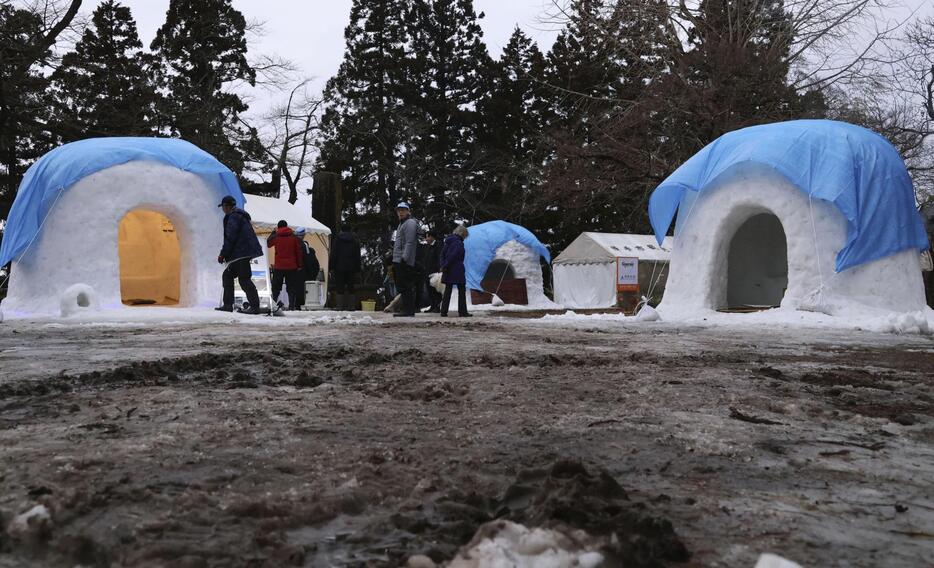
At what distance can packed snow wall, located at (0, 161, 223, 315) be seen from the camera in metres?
12.3

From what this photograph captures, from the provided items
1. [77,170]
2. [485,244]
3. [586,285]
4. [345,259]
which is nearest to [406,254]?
[345,259]

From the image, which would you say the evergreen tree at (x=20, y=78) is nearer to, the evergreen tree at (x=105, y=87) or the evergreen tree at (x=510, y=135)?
the evergreen tree at (x=105, y=87)

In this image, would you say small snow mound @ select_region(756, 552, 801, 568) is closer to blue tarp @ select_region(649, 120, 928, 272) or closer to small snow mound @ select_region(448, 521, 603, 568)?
small snow mound @ select_region(448, 521, 603, 568)

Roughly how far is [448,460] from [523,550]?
2.72 feet

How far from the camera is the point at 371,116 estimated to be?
3234 centimetres

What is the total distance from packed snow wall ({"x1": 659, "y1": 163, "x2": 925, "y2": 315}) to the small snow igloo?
9979mm

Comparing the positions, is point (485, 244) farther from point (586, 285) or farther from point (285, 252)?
point (285, 252)

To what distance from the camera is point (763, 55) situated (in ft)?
64.8

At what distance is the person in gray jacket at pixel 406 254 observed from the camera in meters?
11.8

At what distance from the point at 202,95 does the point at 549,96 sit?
1368cm

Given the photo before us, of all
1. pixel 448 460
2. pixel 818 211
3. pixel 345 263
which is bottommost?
pixel 448 460

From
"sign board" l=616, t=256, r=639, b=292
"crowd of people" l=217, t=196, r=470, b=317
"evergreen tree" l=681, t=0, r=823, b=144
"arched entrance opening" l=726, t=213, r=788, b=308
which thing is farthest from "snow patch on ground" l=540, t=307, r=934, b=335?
"evergreen tree" l=681, t=0, r=823, b=144

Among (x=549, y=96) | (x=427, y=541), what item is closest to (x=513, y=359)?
(x=427, y=541)

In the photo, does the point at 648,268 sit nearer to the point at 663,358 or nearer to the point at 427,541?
the point at 663,358
